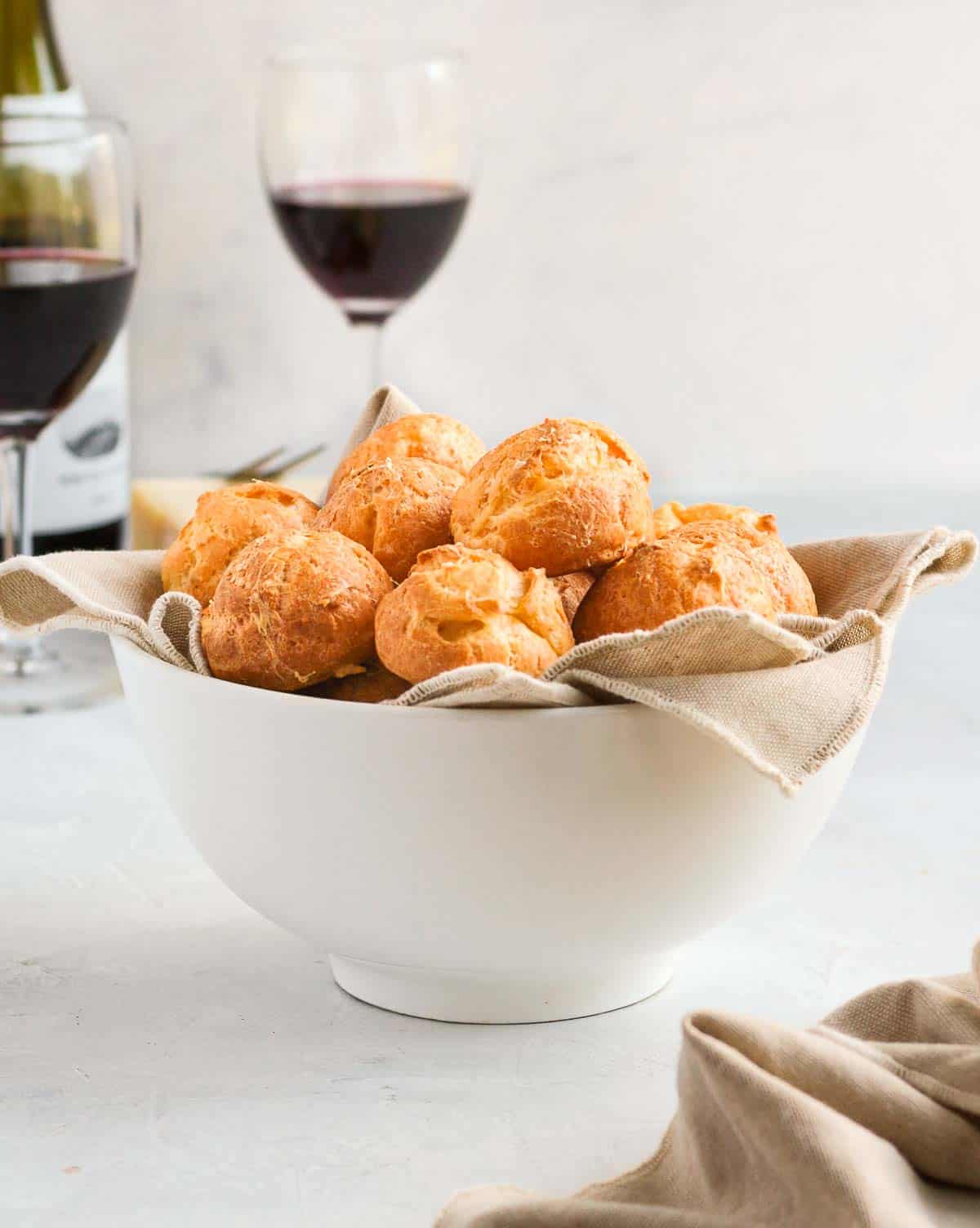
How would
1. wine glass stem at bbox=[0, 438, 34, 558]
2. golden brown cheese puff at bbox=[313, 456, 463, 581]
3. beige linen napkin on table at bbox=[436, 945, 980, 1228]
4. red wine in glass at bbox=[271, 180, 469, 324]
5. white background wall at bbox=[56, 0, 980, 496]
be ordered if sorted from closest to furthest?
1. beige linen napkin on table at bbox=[436, 945, 980, 1228]
2. golden brown cheese puff at bbox=[313, 456, 463, 581]
3. wine glass stem at bbox=[0, 438, 34, 558]
4. red wine in glass at bbox=[271, 180, 469, 324]
5. white background wall at bbox=[56, 0, 980, 496]

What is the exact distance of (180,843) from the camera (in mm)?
961

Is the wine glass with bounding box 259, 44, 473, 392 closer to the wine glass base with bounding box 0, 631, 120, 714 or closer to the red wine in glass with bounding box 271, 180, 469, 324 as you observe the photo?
the red wine in glass with bounding box 271, 180, 469, 324

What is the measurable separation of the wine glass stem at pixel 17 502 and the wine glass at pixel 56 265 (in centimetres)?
2

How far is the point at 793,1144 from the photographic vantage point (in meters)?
0.54

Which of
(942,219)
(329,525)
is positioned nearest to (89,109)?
(942,219)

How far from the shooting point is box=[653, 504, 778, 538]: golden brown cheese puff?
784mm

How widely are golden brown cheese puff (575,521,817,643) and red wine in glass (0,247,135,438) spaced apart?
2.00ft

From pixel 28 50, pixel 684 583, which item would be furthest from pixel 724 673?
pixel 28 50

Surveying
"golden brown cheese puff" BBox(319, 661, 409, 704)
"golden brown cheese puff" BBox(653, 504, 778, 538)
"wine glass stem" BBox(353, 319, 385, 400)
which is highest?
"golden brown cheese puff" BBox(653, 504, 778, 538)

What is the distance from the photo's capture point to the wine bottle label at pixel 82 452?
4.85ft

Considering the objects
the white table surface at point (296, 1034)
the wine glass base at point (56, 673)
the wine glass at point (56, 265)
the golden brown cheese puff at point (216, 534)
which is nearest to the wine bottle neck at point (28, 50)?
the wine glass at point (56, 265)

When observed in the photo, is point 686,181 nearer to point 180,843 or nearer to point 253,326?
point 253,326

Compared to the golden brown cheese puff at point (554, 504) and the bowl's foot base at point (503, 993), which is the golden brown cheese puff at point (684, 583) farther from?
the bowl's foot base at point (503, 993)

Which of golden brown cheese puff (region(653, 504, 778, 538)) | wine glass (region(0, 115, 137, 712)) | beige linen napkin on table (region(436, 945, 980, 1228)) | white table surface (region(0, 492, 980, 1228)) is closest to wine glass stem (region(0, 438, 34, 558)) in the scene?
wine glass (region(0, 115, 137, 712))
